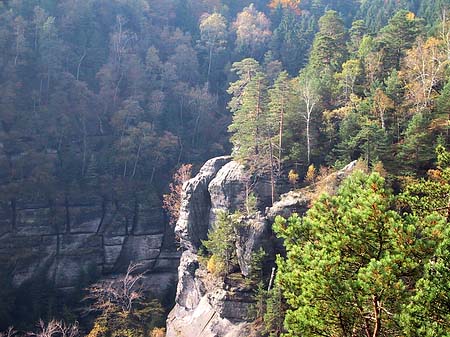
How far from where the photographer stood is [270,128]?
1206 inches

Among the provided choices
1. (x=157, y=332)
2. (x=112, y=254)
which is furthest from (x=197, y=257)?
(x=112, y=254)

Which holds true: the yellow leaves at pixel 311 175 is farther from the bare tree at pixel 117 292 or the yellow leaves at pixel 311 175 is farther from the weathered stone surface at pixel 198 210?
the bare tree at pixel 117 292

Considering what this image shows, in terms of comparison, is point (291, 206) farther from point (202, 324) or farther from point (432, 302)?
point (432, 302)

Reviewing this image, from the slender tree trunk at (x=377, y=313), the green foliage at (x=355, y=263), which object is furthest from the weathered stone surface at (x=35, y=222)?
the slender tree trunk at (x=377, y=313)

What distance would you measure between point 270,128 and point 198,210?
8519mm

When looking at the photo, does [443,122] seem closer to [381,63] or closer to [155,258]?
[381,63]

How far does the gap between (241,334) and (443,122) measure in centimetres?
1631

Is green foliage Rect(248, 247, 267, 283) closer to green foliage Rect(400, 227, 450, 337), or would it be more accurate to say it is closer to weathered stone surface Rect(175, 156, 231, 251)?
weathered stone surface Rect(175, 156, 231, 251)

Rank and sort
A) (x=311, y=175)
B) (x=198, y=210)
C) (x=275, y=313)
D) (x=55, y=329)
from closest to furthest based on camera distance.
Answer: (x=275, y=313), (x=311, y=175), (x=198, y=210), (x=55, y=329)

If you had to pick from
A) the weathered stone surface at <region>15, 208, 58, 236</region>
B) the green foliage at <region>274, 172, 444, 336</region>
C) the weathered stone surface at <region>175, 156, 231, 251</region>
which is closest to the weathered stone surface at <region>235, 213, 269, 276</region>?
the weathered stone surface at <region>175, 156, 231, 251</region>

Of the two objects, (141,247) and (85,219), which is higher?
(85,219)

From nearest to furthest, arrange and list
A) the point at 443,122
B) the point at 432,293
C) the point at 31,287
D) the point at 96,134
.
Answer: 1. the point at 432,293
2. the point at 443,122
3. the point at 31,287
4. the point at 96,134

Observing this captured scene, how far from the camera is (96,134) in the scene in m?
45.8

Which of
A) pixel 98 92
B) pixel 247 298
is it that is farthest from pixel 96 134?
pixel 247 298
